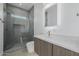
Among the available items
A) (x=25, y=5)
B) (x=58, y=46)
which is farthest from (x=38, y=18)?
(x=58, y=46)

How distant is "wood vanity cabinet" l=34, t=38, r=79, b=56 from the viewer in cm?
100

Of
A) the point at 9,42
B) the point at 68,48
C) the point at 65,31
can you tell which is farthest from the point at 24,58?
the point at 65,31

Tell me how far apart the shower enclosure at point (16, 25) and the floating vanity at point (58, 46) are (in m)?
0.16

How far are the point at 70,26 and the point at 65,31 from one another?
0.12 meters

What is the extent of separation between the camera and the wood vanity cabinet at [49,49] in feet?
3.27

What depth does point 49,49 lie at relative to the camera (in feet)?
4.30

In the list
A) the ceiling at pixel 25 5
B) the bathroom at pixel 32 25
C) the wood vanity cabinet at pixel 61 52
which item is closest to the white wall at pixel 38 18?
the bathroom at pixel 32 25

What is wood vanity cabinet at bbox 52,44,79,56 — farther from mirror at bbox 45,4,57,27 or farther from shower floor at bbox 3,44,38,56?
mirror at bbox 45,4,57,27

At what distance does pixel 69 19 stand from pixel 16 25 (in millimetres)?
799

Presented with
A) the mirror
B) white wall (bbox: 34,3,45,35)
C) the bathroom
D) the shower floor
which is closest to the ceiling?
the bathroom

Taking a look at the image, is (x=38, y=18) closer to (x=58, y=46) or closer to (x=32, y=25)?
(x=32, y=25)

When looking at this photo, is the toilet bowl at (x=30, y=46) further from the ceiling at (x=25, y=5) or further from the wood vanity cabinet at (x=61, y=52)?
the ceiling at (x=25, y=5)

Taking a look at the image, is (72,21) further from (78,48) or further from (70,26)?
(78,48)

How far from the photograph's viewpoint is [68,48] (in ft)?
3.11
